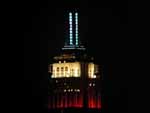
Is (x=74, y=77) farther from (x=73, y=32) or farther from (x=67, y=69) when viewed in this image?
(x=73, y=32)

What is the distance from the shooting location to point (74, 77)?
37.0 metres

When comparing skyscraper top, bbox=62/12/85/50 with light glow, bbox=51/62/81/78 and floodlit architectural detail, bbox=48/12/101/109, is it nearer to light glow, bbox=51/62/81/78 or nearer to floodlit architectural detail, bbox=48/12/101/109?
floodlit architectural detail, bbox=48/12/101/109

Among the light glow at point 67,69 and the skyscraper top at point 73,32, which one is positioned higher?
the skyscraper top at point 73,32

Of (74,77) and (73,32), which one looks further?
(73,32)

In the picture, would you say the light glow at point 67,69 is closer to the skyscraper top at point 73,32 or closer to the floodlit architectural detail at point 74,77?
the floodlit architectural detail at point 74,77

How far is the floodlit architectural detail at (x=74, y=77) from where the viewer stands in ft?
120

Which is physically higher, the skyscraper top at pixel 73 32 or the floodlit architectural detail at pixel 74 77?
the skyscraper top at pixel 73 32

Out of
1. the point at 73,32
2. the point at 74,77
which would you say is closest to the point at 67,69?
the point at 74,77

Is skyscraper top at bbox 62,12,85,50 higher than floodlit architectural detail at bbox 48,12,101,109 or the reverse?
higher

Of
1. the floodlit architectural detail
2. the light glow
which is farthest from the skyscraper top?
the light glow

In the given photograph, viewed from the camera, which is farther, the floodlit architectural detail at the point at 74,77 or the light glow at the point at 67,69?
the light glow at the point at 67,69

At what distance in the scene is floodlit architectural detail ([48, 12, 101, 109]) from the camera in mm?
36469

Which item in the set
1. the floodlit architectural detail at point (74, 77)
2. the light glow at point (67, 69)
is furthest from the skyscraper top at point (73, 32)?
the light glow at point (67, 69)

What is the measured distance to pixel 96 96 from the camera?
36844mm
